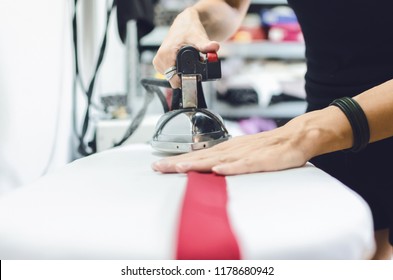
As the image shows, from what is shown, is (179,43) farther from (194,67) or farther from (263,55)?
(263,55)

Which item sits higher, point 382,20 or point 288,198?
point 382,20

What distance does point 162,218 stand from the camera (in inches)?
14.0

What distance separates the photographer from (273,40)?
2281 mm

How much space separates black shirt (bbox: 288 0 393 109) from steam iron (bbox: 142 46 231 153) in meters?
0.23

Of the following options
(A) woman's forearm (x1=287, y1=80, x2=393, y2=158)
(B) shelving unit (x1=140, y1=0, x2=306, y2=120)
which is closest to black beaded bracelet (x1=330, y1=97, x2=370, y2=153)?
(A) woman's forearm (x1=287, y1=80, x2=393, y2=158)

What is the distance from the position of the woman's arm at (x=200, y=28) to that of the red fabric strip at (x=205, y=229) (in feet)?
0.92

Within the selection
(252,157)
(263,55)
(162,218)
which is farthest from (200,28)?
(263,55)

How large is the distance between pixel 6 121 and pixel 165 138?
46 centimetres

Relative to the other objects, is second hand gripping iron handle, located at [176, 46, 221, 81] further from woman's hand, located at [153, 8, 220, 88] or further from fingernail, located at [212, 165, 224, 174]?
fingernail, located at [212, 165, 224, 174]

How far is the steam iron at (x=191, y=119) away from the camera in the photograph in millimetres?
604

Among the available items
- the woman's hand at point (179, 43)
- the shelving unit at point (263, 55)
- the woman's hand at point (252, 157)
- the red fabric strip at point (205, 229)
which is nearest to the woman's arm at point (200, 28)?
the woman's hand at point (179, 43)

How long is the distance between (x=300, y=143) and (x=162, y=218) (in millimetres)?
220

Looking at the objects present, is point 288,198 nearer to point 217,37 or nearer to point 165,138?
point 165,138
